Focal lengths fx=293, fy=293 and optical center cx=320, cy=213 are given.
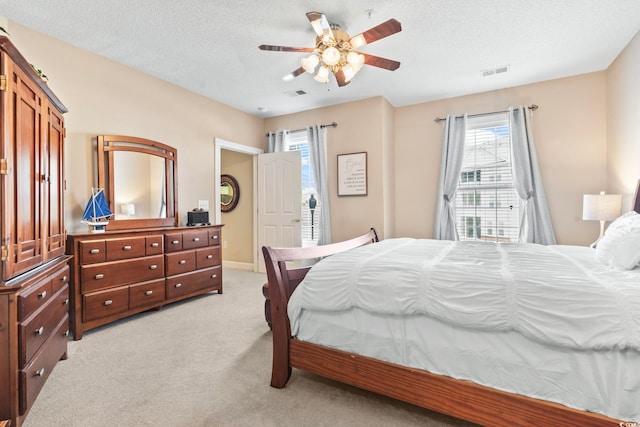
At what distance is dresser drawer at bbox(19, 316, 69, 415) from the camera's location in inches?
57.6

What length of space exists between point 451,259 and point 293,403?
50.1 inches

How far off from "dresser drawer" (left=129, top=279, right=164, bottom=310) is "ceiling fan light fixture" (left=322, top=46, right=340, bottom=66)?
2801 mm

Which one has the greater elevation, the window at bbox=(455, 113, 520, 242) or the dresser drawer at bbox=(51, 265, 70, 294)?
the window at bbox=(455, 113, 520, 242)

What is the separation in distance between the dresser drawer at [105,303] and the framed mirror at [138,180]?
0.70 meters

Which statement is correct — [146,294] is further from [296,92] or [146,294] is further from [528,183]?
[528,183]

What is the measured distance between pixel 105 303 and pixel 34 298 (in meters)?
1.25

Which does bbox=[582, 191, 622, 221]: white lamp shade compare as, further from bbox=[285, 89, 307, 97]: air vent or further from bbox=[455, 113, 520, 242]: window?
bbox=[285, 89, 307, 97]: air vent

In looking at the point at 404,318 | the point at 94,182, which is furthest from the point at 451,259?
the point at 94,182

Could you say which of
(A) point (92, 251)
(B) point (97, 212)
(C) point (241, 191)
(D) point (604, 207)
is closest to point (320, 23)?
(B) point (97, 212)

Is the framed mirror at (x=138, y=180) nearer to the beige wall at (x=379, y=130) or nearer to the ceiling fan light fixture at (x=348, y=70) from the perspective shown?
the beige wall at (x=379, y=130)

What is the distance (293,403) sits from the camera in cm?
166

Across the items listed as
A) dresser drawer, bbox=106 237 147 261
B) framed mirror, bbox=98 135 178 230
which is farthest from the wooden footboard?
framed mirror, bbox=98 135 178 230

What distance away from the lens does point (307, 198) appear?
504cm

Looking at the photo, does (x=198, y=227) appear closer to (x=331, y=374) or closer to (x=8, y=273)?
(x=8, y=273)
